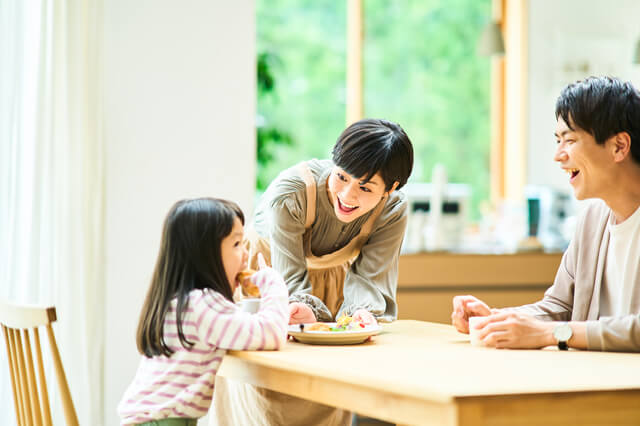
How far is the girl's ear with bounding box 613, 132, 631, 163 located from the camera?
1738mm

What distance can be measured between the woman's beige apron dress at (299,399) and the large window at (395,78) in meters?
2.54

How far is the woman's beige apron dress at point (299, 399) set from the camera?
2.01 meters

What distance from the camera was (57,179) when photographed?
8.96 feet

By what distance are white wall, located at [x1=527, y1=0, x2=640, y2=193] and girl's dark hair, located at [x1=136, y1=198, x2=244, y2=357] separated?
380cm

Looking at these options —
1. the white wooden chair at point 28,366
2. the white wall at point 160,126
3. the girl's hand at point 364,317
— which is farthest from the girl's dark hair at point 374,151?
the white wall at point 160,126

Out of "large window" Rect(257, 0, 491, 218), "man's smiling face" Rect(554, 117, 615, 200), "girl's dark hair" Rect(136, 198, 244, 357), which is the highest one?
"large window" Rect(257, 0, 491, 218)

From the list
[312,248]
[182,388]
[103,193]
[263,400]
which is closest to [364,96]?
[103,193]

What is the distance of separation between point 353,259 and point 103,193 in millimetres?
1294

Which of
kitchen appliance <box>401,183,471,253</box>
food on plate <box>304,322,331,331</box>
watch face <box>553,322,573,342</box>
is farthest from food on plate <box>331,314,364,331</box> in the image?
kitchen appliance <box>401,183,471,253</box>

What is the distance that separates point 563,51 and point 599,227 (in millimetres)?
3619

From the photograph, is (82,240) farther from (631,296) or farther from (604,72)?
(604,72)

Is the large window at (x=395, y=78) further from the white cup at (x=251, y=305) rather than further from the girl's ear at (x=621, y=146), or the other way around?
the girl's ear at (x=621, y=146)

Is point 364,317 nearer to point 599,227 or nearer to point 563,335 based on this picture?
point 563,335

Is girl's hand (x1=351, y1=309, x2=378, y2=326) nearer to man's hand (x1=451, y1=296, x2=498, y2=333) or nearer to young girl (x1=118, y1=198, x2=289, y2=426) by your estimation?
man's hand (x1=451, y1=296, x2=498, y2=333)
